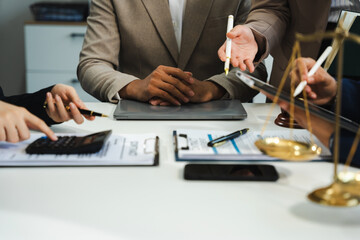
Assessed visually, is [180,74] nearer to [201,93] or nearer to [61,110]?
[201,93]

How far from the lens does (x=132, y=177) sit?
2.35 ft

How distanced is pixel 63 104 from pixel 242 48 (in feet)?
1.75

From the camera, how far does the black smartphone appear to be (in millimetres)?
705

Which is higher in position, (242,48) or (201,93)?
(242,48)

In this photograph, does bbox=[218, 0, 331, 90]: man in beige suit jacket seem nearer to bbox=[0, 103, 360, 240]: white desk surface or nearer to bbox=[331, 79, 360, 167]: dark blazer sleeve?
bbox=[331, 79, 360, 167]: dark blazer sleeve

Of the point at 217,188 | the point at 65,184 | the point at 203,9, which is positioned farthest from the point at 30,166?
the point at 203,9

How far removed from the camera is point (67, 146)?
2.60 ft

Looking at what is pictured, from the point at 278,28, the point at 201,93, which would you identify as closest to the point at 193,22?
the point at 278,28

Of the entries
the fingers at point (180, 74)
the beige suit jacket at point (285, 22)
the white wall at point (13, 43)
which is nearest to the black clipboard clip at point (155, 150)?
the fingers at point (180, 74)

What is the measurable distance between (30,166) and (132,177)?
188 mm

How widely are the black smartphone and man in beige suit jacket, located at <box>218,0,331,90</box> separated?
47cm

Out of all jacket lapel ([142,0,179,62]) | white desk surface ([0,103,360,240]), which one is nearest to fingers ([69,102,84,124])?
white desk surface ([0,103,360,240])

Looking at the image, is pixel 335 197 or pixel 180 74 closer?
pixel 335 197

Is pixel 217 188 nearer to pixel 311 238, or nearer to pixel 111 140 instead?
pixel 311 238
